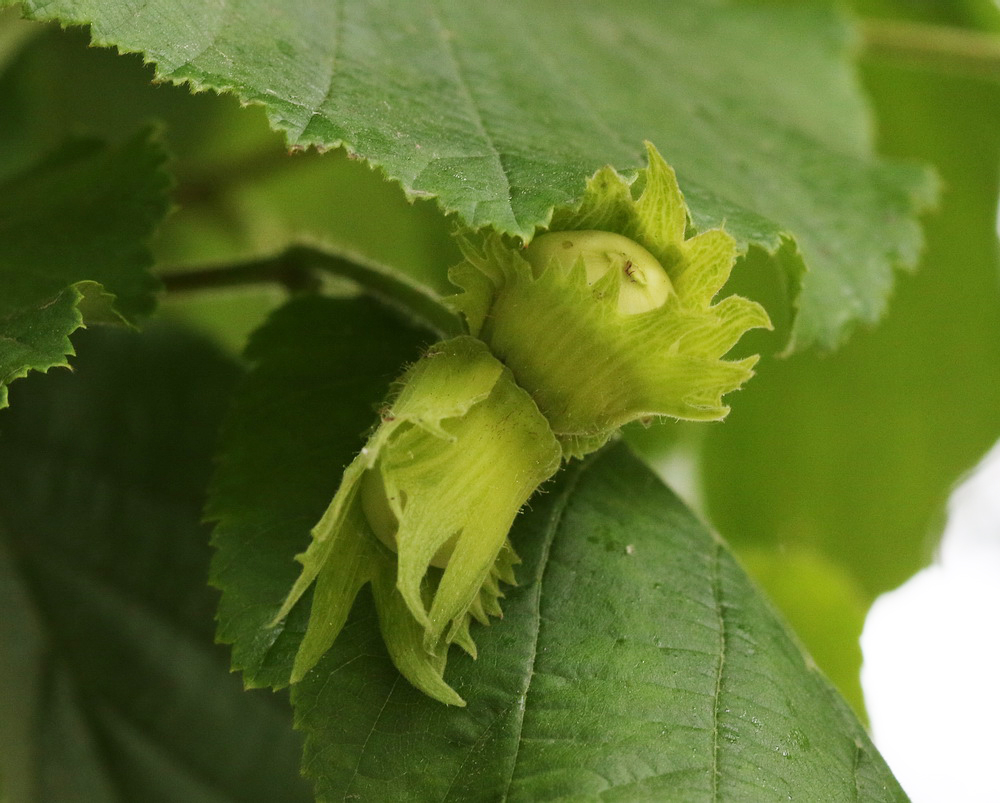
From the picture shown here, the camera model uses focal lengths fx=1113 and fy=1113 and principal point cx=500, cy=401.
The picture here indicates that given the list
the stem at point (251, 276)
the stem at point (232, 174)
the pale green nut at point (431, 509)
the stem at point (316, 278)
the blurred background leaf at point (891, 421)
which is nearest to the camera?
the pale green nut at point (431, 509)

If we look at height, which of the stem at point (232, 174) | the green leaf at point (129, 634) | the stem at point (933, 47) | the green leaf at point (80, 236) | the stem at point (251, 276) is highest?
the green leaf at point (80, 236)

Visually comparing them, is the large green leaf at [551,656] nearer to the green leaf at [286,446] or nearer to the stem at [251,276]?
the green leaf at [286,446]

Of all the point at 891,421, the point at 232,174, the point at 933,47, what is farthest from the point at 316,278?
the point at 891,421

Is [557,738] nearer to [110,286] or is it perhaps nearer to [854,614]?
[110,286]

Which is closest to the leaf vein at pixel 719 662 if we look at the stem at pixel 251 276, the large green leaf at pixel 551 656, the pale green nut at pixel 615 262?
the large green leaf at pixel 551 656

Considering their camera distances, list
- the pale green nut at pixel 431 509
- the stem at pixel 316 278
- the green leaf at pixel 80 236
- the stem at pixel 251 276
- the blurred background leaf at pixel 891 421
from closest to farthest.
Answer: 1. the pale green nut at pixel 431 509
2. the green leaf at pixel 80 236
3. the stem at pixel 316 278
4. the stem at pixel 251 276
5. the blurred background leaf at pixel 891 421

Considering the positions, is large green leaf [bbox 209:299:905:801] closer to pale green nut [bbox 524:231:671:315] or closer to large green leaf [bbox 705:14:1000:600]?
pale green nut [bbox 524:231:671:315]

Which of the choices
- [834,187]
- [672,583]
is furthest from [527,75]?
[672,583]
